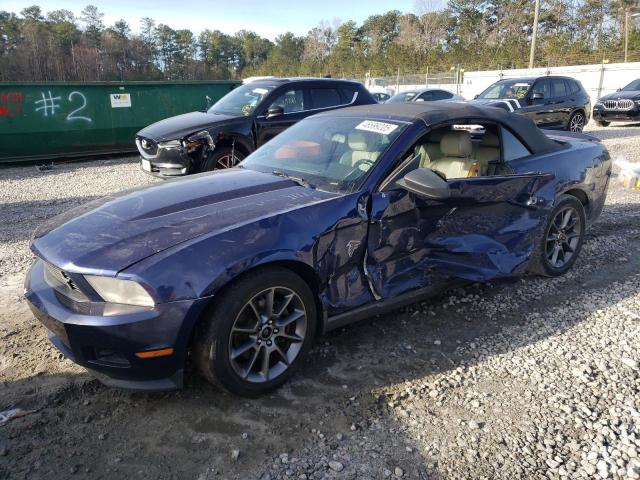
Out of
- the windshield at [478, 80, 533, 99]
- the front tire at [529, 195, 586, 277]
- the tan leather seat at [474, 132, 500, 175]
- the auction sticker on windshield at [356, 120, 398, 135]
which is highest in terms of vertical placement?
the windshield at [478, 80, 533, 99]

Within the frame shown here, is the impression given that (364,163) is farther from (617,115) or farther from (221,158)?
(617,115)

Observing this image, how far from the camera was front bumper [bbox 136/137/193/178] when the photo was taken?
736 cm

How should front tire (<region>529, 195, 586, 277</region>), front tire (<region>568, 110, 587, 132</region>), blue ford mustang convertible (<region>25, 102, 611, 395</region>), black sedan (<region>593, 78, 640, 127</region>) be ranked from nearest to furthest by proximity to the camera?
blue ford mustang convertible (<region>25, 102, 611, 395</region>) → front tire (<region>529, 195, 586, 277</region>) → front tire (<region>568, 110, 587, 132</region>) → black sedan (<region>593, 78, 640, 127</region>)

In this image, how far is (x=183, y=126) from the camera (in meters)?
7.66

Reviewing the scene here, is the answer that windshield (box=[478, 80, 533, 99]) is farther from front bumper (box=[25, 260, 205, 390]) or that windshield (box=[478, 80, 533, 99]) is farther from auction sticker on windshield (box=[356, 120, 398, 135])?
front bumper (box=[25, 260, 205, 390])

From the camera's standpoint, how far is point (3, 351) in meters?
3.31

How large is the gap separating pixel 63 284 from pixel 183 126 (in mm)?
5369

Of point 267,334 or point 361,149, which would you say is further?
point 361,149

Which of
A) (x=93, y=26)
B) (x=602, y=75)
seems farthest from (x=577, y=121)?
(x=93, y=26)

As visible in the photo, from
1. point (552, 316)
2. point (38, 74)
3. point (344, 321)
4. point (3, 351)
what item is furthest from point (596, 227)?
point (38, 74)

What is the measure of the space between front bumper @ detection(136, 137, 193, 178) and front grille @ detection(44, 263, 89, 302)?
4.66 m

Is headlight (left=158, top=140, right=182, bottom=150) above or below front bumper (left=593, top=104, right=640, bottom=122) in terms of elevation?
above

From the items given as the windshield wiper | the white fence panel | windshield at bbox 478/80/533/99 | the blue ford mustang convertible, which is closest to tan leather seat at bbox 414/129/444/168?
the blue ford mustang convertible

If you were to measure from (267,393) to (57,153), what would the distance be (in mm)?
10625
